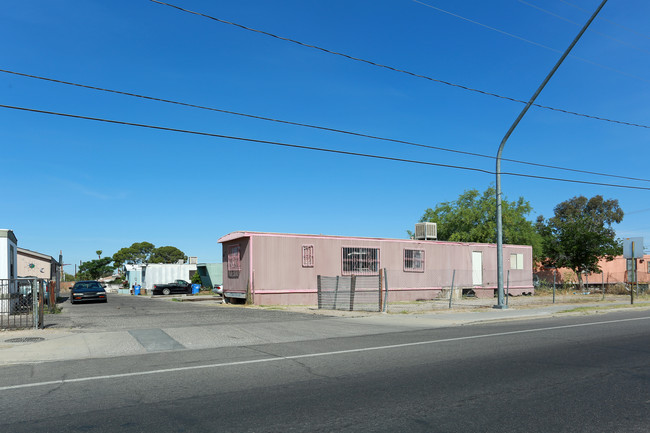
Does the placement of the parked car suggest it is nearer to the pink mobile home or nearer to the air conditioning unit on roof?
the pink mobile home

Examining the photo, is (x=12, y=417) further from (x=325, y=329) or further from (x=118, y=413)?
(x=325, y=329)

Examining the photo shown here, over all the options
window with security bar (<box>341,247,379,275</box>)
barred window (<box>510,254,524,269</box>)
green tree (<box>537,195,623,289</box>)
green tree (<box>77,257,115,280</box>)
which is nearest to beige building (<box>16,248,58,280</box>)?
window with security bar (<box>341,247,379,275</box>)

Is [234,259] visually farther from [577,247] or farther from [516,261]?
[577,247]

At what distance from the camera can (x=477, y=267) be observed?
31578 mm

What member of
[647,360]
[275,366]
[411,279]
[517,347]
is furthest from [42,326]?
[411,279]

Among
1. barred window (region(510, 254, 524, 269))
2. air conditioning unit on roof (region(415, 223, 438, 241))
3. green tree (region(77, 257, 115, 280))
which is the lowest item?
green tree (region(77, 257, 115, 280))

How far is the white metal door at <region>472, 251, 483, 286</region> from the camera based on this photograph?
30672 mm

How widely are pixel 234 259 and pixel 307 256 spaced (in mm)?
3939

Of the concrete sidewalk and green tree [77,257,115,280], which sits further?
green tree [77,257,115,280]

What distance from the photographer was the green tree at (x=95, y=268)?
91500 mm

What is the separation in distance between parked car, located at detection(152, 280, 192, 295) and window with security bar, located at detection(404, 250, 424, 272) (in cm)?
2491

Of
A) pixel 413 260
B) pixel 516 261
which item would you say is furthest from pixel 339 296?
pixel 516 261

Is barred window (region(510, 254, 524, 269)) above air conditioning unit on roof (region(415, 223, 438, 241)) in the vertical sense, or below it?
below

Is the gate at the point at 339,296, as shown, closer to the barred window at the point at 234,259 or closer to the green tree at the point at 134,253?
the barred window at the point at 234,259
